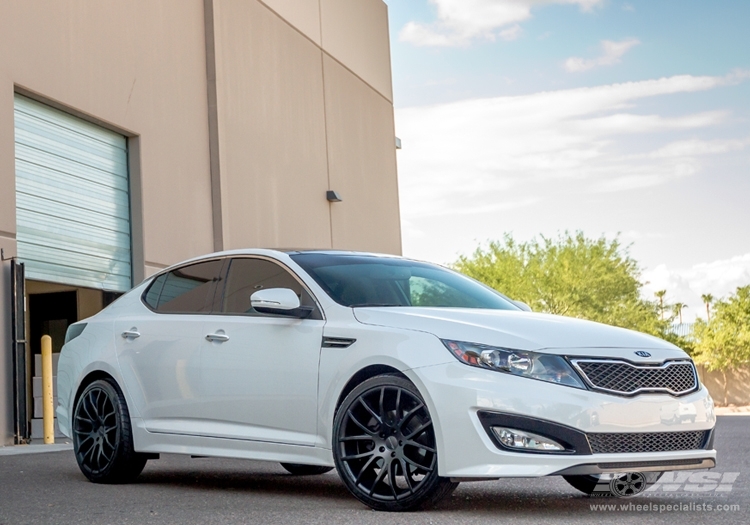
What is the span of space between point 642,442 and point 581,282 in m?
44.2

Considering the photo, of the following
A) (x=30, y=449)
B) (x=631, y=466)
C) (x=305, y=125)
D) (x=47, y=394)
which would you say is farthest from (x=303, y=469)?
(x=305, y=125)

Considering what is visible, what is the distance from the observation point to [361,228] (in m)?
26.6

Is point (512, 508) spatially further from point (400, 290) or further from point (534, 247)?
point (534, 247)

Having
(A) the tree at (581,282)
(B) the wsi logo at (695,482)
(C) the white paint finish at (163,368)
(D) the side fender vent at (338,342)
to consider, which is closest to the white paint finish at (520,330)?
(D) the side fender vent at (338,342)

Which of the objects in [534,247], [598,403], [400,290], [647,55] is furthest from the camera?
[534,247]

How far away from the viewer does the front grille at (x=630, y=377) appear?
19.0 feet

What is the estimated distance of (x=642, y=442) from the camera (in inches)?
229

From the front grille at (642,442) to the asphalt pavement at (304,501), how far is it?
1.17ft

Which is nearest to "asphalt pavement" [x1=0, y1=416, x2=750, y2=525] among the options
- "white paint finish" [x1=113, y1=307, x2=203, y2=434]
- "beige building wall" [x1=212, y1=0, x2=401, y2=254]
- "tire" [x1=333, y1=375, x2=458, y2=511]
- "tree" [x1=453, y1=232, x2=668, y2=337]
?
"tire" [x1=333, y1=375, x2=458, y2=511]

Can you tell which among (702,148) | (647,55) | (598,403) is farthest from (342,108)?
(598,403)

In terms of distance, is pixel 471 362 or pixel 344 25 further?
pixel 344 25

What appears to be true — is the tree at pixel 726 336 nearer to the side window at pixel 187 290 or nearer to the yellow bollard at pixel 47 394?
the yellow bollard at pixel 47 394

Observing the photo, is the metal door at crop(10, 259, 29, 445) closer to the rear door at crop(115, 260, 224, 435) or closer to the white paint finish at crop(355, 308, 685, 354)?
the rear door at crop(115, 260, 224, 435)

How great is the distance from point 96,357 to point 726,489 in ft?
15.1
